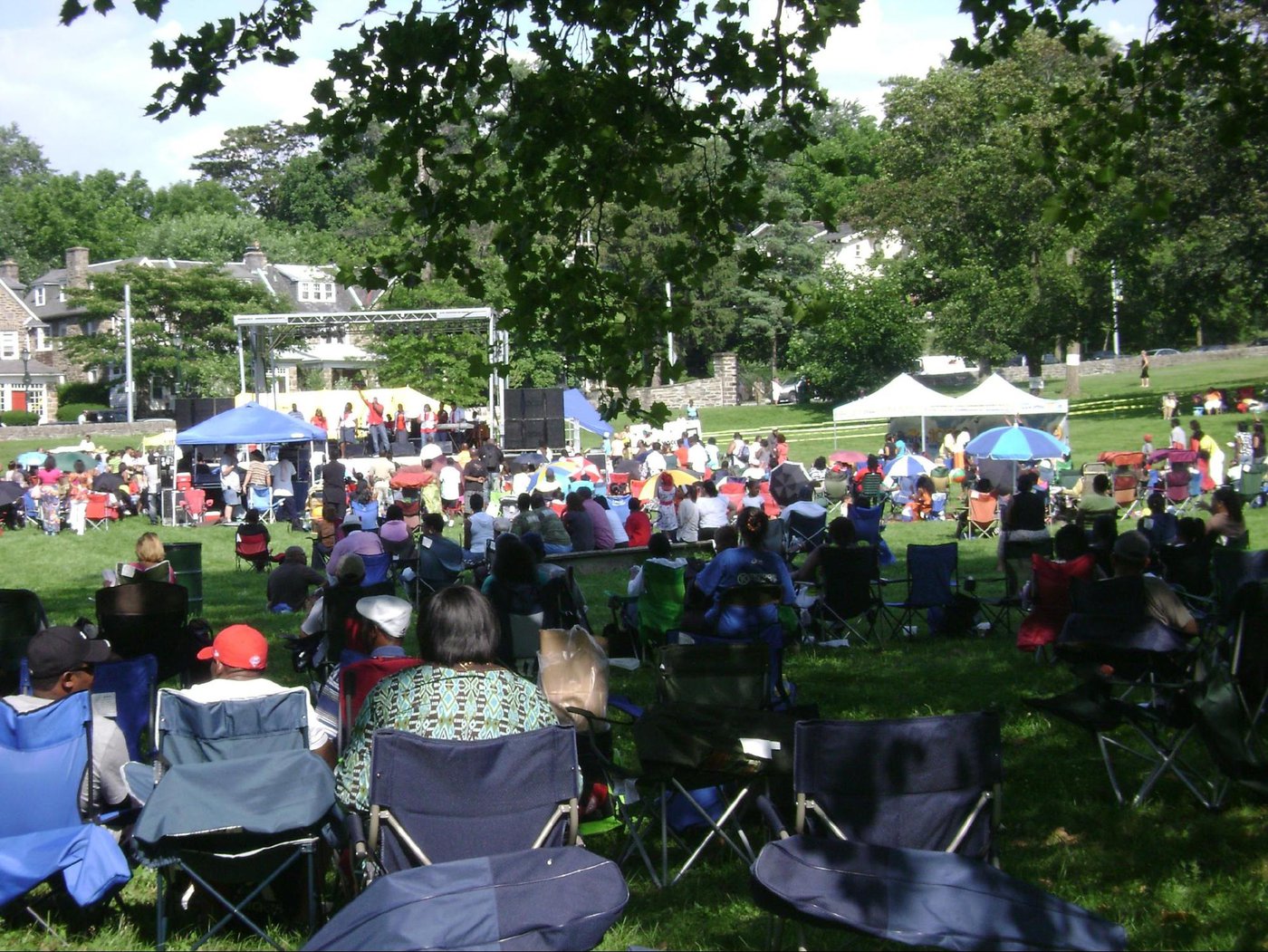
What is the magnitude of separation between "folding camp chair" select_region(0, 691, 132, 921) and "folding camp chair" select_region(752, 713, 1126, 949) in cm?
220

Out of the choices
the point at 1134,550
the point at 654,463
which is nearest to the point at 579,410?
the point at 654,463

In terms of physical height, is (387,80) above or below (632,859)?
above

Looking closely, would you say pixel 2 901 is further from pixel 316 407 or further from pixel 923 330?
pixel 923 330

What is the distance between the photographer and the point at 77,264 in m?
70.9

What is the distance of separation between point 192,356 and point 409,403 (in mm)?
20969

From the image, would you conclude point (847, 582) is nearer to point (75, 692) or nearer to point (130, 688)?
point (130, 688)

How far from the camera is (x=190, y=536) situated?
71.4ft

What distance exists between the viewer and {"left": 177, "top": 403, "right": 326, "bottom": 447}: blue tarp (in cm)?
2344

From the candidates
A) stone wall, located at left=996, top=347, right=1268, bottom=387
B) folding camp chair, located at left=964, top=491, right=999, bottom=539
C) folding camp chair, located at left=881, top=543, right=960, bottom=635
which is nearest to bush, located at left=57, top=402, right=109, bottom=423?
stone wall, located at left=996, top=347, right=1268, bottom=387

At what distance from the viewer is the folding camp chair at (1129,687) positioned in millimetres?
5516

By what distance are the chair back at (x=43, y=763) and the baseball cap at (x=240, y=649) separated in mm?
724

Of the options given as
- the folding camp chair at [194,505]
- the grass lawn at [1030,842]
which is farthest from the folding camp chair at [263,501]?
the grass lawn at [1030,842]

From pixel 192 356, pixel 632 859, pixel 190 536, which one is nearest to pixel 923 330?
pixel 192 356

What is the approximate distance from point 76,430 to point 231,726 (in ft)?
154
